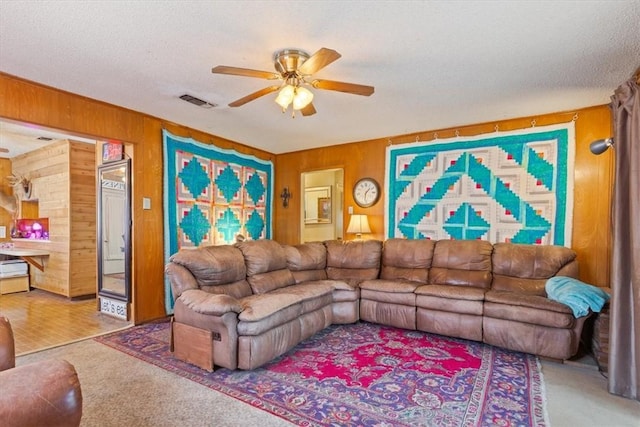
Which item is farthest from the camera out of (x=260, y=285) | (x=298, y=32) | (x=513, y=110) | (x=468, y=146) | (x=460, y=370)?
(x=468, y=146)

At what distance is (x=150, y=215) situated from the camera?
388 cm

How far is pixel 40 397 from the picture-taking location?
1.00 meters

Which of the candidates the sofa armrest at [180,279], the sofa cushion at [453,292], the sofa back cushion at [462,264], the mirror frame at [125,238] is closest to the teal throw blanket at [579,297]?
the sofa cushion at [453,292]

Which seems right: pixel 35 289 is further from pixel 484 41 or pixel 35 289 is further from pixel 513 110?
pixel 513 110

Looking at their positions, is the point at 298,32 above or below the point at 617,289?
above

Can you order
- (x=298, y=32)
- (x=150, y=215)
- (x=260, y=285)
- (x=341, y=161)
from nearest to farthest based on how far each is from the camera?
(x=298, y=32) < (x=260, y=285) < (x=150, y=215) < (x=341, y=161)

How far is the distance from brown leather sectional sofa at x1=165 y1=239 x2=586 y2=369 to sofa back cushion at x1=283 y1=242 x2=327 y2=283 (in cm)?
1

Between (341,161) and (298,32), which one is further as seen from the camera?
(341,161)

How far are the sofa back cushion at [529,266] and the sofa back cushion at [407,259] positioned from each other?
741 millimetres

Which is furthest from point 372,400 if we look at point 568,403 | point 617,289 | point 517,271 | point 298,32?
point 298,32

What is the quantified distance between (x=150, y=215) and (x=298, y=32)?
9.35 feet

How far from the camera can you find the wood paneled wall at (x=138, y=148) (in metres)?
3.06

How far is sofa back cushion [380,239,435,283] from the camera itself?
13.1ft

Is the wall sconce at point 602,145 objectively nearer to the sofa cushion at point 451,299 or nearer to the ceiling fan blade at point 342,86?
the sofa cushion at point 451,299
